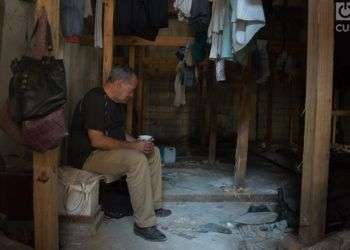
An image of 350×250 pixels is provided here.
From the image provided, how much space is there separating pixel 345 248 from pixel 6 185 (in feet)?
9.03

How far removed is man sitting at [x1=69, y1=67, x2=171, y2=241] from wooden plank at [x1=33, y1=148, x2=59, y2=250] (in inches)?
36.4

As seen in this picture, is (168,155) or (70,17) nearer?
(70,17)

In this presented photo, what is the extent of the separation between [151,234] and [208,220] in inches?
32.5

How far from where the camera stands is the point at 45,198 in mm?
3361

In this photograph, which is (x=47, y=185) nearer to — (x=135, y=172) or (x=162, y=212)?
(x=135, y=172)

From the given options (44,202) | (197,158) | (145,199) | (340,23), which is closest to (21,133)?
(44,202)

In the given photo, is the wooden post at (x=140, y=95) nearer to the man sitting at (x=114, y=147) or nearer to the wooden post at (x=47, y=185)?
the man sitting at (x=114, y=147)

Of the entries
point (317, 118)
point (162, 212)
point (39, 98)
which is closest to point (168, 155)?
point (162, 212)

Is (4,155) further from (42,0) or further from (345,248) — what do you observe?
(345,248)

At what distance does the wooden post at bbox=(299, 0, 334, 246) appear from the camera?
→ 3229 millimetres

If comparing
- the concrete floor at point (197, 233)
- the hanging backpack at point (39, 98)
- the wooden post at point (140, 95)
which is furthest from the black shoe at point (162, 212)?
the wooden post at point (140, 95)

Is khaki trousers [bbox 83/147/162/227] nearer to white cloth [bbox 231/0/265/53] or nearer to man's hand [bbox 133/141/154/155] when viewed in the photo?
man's hand [bbox 133/141/154/155]

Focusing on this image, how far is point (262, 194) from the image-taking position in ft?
17.9

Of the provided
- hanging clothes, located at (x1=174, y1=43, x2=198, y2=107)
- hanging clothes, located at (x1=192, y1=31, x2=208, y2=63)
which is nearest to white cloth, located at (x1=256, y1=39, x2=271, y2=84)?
hanging clothes, located at (x1=192, y1=31, x2=208, y2=63)
